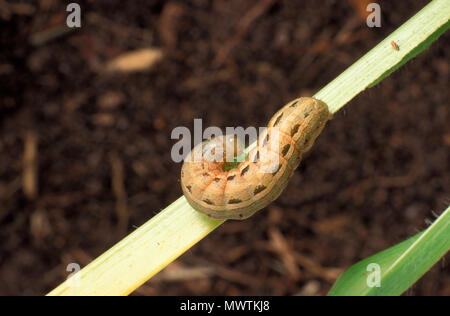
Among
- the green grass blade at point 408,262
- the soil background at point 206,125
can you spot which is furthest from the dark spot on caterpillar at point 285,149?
the soil background at point 206,125

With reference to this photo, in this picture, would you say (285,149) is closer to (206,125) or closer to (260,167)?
(260,167)

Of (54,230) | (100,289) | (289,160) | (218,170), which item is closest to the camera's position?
(100,289)

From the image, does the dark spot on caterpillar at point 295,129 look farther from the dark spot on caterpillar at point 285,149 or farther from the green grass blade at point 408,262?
the green grass blade at point 408,262

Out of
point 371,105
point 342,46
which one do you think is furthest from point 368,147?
point 342,46

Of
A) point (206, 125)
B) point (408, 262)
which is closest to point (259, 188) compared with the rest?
point (408, 262)

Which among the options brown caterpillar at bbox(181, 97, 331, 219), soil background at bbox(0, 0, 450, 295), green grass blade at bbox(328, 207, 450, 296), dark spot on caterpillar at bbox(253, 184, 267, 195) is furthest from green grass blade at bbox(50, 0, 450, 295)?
soil background at bbox(0, 0, 450, 295)

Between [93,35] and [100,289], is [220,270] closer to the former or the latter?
[100,289]
